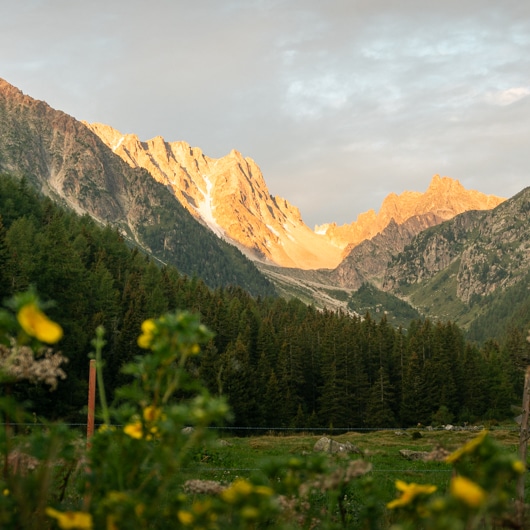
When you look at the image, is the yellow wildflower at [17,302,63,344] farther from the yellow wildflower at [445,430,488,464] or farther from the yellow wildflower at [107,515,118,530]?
the yellow wildflower at [445,430,488,464]

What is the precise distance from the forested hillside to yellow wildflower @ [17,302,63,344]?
52929 millimetres

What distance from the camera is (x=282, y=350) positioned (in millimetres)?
92312

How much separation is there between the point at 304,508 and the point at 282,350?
292ft

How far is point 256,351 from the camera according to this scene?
309 ft

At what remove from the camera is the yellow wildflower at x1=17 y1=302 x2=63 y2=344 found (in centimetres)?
228

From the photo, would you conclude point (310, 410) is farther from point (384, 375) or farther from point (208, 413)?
point (208, 413)

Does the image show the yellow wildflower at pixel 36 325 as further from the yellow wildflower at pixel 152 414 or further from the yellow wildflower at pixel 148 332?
the yellow wildflower at pixel 152 414

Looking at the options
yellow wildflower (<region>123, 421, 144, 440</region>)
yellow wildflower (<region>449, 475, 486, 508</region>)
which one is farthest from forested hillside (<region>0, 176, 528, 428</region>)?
yellow wildflower (<region>449, 475, 486, 508</region>)

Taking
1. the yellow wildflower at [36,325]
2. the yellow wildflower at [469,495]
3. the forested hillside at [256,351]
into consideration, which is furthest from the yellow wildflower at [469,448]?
the forested hillside at [256,351]

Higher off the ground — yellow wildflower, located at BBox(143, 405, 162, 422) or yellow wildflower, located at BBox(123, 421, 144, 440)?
yellow wildflower, located at BBox(143, 405, 162, 422)

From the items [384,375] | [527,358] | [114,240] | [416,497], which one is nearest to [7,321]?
[416,497]

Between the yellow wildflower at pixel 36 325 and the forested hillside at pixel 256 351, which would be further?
the forested hillside at pixel 256 351

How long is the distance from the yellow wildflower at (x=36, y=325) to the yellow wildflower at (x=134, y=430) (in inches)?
39.4

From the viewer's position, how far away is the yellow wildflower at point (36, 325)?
2.28 metres
